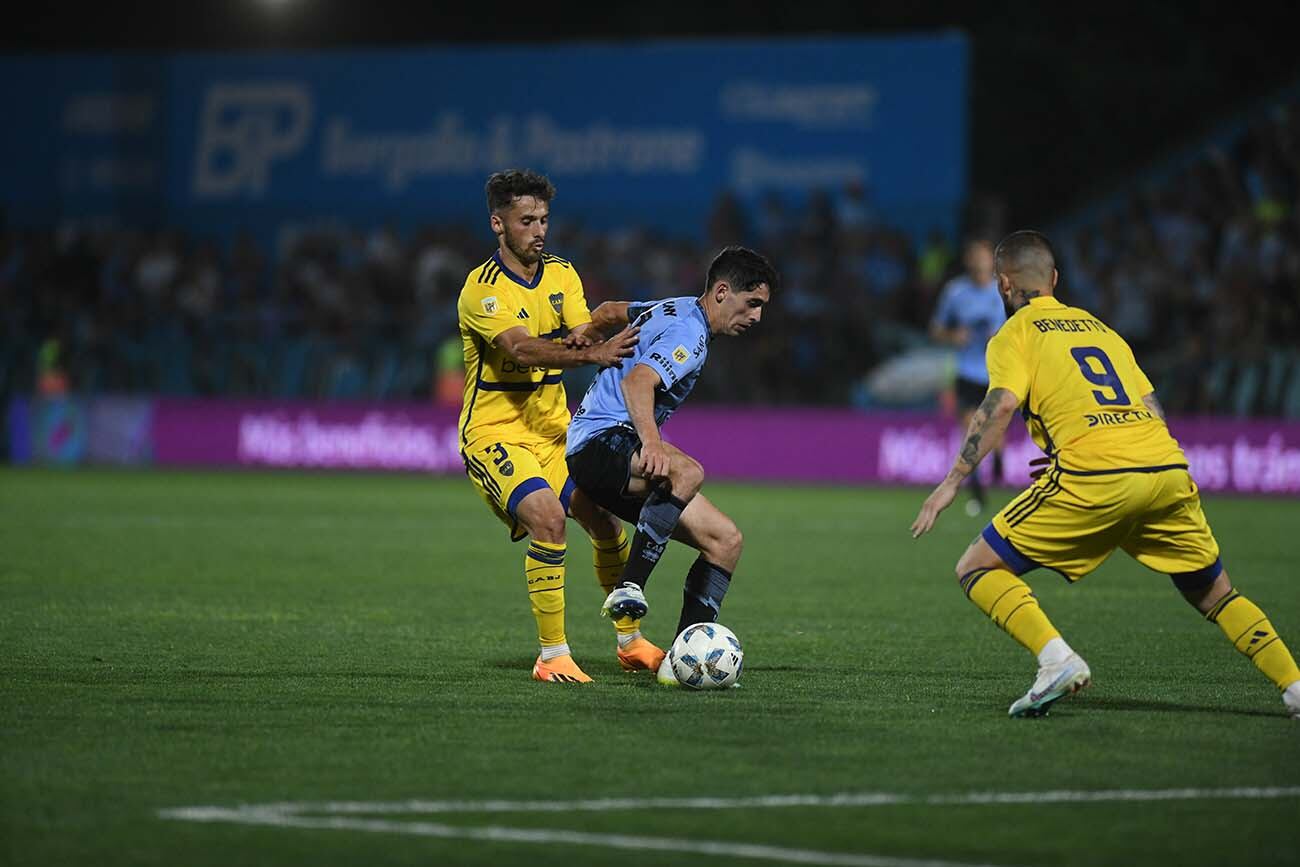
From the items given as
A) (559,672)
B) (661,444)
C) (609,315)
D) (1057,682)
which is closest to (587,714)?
(559,672)

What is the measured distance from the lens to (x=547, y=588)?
26.9 feet

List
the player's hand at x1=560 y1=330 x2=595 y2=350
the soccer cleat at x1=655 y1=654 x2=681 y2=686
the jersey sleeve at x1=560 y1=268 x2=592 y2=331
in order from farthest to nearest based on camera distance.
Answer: the jersey sleeve at x1=560 y1=268 x2=592 y2=331 → the player's hand at x1=560 y1=330 x2=595 y2=350 → the soccer cleat at x1=655 y1=654 x2=681 y2=686

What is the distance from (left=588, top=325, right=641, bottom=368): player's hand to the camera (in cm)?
788

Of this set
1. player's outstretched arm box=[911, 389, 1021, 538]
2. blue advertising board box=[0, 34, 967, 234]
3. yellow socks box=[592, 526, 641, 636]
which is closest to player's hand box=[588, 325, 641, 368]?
yellow socks box=[592, 526, 641, 636]

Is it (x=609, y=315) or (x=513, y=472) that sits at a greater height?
(x=609, y=315)

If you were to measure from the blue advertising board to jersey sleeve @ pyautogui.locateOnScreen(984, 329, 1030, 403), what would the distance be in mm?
18212

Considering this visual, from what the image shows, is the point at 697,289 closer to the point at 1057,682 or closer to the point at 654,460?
the point at 654,460

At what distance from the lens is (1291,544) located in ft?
51.4

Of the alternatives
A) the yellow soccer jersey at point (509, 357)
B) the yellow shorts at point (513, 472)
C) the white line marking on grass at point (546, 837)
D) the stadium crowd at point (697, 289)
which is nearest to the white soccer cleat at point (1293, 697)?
the white line marking on grass at point (546, 837)

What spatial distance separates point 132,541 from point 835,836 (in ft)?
35.8

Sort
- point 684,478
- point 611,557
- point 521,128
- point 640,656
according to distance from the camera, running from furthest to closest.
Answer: point 521,128 < point 611,557 < point 640,656 < point 684,478

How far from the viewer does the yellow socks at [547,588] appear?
814 centimetres

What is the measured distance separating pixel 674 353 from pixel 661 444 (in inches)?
16.2

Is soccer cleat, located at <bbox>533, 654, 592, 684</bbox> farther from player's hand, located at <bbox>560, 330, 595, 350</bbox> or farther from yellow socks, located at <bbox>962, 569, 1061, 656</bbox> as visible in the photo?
yellow socks, located at <bbox>962, 569, 1061, 656</bbox>
